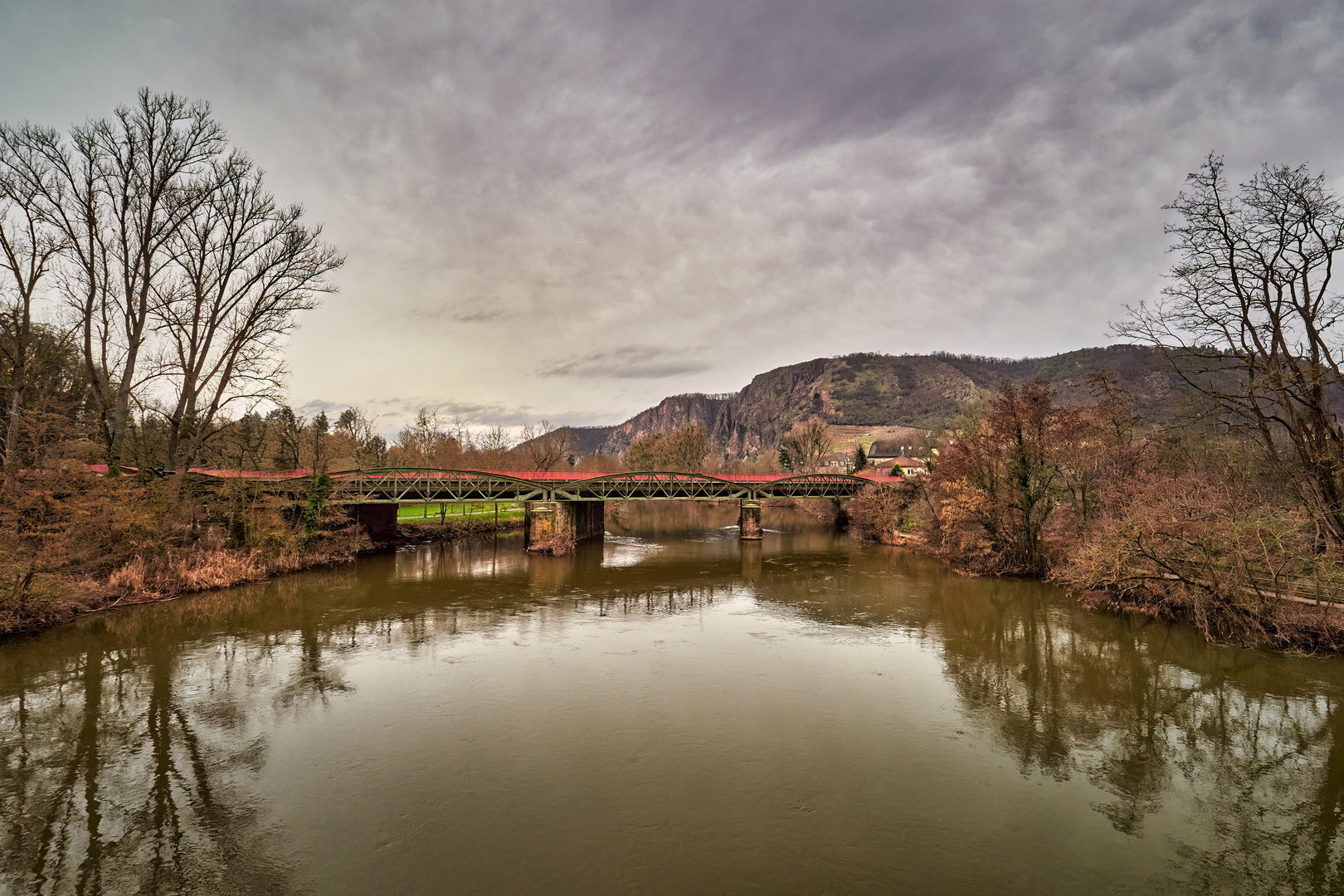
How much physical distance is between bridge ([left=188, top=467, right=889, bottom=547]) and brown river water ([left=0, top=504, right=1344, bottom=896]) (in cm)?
1312

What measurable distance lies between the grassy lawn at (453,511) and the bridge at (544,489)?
33.1 feet

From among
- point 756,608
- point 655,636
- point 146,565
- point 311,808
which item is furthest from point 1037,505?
point 146,565

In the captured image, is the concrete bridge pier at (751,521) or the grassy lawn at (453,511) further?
the grassy lawn at (453,511)

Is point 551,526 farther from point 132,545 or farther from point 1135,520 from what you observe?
point 1135,520

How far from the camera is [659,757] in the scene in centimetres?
964

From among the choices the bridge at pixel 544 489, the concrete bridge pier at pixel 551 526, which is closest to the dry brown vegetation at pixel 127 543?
the bridge at pixel 544 489

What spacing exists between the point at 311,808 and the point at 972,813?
362 inches

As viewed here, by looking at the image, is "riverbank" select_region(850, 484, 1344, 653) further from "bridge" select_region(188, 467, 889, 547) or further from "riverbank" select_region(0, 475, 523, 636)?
"riverbank" select_region(0, 475, 523, 636)

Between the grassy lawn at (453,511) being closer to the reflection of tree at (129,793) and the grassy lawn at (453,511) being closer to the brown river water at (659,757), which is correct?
the brown river water at (659,757)

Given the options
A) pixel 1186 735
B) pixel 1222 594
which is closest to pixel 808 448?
pixel 1222 594

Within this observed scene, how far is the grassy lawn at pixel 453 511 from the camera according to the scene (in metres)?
48.3

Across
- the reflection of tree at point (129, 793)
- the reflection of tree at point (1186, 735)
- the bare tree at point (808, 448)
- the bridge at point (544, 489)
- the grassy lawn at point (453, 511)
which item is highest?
the bare tree at point (808, 448)

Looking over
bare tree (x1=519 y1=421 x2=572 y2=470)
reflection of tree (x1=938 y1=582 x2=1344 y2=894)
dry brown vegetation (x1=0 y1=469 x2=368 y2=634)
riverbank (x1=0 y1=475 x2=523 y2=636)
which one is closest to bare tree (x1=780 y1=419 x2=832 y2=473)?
bare tree (x1=519 y1=421 x2=572 y2=470)

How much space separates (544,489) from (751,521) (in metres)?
16.4
